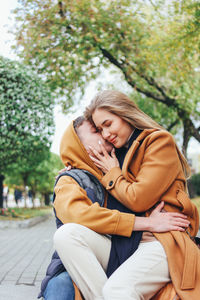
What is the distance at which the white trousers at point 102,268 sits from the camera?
2.20m

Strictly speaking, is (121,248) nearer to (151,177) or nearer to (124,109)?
(151,177)

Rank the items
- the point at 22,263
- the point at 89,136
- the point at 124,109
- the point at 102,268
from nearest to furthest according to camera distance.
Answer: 1. the point at 102,268
2. the point at 124,109
3. the point at 89,136
4. the point at 22,263

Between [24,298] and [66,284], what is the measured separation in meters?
1.42

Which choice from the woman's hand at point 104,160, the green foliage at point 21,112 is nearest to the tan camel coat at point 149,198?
the woman's hand at point 104,160

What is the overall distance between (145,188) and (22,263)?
377 centimetres

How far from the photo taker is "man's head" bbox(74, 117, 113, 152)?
118 inches

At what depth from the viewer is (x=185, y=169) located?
2.91 metres

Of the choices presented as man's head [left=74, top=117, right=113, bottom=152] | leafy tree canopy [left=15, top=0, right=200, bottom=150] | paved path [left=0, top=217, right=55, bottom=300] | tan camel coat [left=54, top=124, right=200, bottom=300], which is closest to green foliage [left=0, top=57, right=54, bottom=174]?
leafy tree canopy [left=15, top=0, right=200, bottom=150]

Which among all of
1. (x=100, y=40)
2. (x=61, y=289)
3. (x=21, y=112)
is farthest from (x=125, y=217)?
(x=100, y=40)

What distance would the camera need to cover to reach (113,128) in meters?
2.85

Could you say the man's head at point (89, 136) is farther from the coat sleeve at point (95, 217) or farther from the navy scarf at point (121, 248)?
the navy scarf at point (121, 248)

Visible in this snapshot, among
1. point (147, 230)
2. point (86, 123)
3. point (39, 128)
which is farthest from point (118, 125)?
point (39, 128)

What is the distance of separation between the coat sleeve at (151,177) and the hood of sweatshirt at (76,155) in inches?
11.2

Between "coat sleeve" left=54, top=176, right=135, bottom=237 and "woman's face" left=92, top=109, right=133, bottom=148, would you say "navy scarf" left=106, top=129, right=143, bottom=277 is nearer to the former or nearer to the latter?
"coat sleeve" left=54, top=176, right=135, bottom=237
